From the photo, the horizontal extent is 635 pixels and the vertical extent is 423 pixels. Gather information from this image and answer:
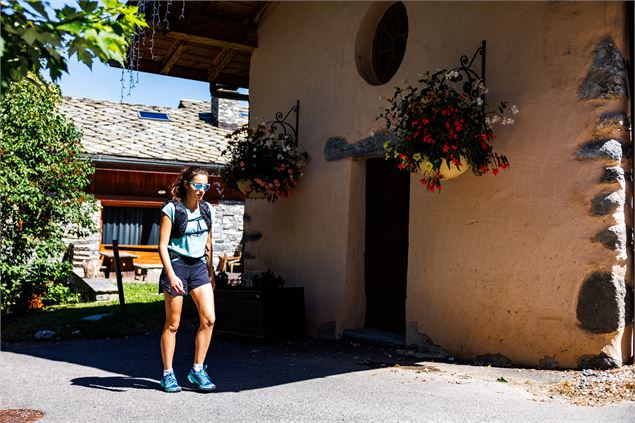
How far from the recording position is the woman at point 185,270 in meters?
4.85

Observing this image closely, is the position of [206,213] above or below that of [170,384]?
above

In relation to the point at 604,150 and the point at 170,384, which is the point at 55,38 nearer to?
the point at 170,384

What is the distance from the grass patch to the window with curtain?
6.00m

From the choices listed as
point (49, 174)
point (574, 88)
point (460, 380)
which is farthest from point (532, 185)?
point (49, 174)

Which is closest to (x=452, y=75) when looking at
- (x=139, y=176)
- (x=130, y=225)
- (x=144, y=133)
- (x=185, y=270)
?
(x=185, y=270)

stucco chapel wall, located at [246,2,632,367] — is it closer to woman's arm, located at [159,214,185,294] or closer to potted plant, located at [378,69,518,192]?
potted plant, located at [378,69,518,192]

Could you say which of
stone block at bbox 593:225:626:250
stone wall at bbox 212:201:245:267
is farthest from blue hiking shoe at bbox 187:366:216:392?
stone wall at bbox 212:201:245:267

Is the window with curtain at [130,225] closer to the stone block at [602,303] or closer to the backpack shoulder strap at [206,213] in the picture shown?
the backpack shoulder strap at [206,213]

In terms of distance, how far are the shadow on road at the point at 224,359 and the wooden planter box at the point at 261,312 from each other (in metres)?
0.14

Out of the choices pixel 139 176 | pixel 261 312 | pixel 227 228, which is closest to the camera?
pixel 261 312

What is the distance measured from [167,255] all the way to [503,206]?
2905 millimetres

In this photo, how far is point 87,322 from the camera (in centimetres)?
883

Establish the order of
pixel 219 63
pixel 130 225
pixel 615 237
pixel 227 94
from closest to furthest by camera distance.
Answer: pixel 615 237
pixel 219 63
pixel 227 94
pixel 130 225

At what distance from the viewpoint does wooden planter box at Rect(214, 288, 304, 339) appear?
23.8 ft
